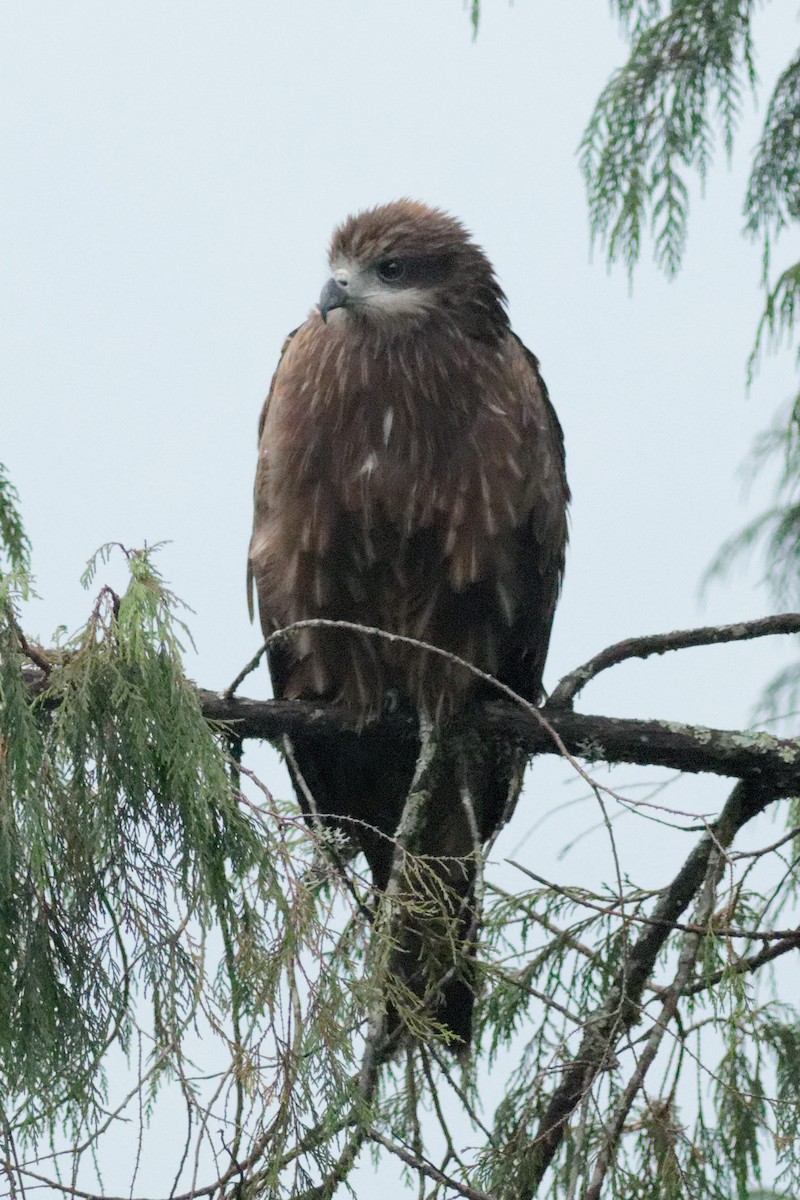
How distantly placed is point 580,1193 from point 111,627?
1.07 meters

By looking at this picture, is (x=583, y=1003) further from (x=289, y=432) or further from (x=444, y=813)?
(x=289, y=432)

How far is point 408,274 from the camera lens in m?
3.04

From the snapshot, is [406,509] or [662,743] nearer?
[662,743]

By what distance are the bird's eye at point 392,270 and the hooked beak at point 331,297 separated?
0.11m

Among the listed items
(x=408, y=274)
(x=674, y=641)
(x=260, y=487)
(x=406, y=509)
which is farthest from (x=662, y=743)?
(x=408, y=274)

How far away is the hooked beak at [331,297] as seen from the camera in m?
2.91

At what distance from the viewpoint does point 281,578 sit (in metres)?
2.96

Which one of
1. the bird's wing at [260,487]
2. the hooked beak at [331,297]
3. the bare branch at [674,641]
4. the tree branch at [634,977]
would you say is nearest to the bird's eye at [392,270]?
the hooked beak at [331,297]

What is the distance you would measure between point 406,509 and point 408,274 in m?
0.51

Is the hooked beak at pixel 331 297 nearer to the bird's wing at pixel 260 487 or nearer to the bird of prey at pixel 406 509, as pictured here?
the bird of prey at pixel 406 509

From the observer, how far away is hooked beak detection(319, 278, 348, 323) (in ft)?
9.54

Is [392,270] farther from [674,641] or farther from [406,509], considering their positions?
[674,641]

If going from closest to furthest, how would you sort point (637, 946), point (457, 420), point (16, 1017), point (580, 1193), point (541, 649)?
point (16, 1017) < point (580, 1193) < point (637, 946) < point (457, 420) < point (541, 649)

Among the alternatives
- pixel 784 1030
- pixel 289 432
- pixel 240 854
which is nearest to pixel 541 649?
pixel 289 432
